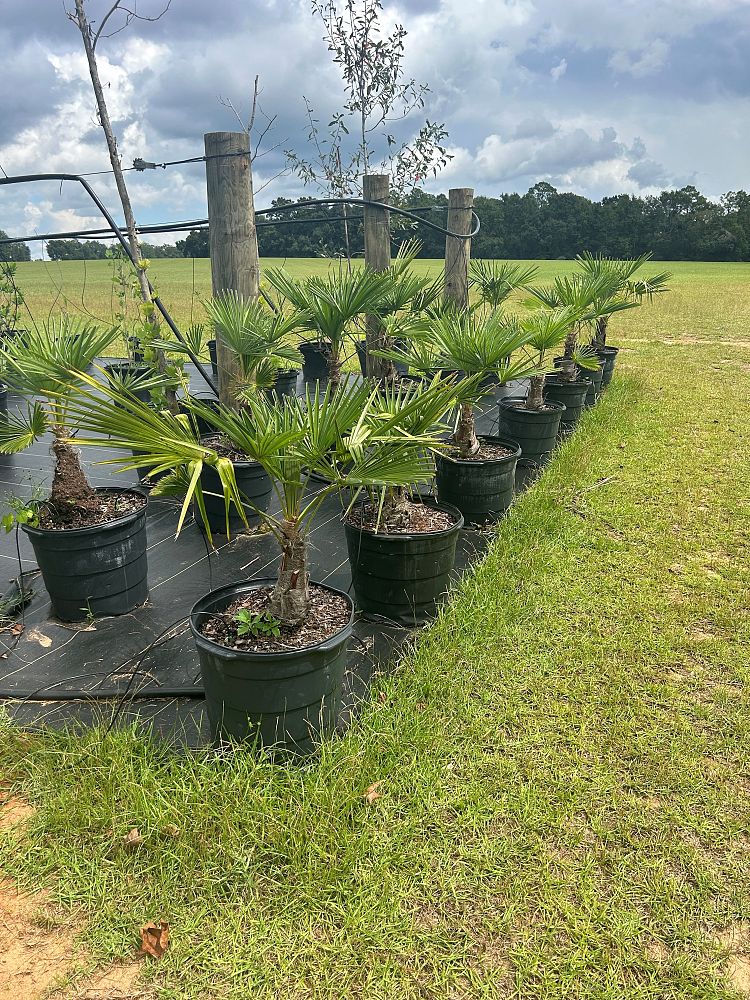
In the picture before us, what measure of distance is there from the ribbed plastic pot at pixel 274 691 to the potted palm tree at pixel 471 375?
1.75 m

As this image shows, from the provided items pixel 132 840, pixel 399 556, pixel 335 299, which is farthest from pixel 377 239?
pixel 132 840

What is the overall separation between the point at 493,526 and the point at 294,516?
2104 millimetres

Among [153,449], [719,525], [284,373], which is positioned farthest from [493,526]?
[284,373]

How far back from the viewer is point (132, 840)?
185 centimetres

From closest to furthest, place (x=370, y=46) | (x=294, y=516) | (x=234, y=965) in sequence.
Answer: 1. (x=234, y=965)
2. (x=294, y=516)
3. (x=370, y=46)

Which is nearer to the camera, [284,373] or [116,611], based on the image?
[116,611]

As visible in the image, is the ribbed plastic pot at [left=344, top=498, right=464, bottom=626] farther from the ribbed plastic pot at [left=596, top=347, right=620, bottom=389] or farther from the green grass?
the ribbed plastic pot at [left=596, top=347, right=620, bottom=389]

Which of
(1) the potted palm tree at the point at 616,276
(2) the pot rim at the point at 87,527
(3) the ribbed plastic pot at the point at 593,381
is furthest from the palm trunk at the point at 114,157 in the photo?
(3) the ribbed plastic pot at the point at 593,381

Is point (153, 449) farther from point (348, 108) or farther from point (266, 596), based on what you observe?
point (348, 108)

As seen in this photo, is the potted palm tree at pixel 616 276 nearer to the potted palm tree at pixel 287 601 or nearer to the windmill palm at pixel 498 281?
the windmill palm at pixel 498 281

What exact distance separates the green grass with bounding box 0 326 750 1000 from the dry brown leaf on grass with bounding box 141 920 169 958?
0.04 metres

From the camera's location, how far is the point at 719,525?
13.7 ft

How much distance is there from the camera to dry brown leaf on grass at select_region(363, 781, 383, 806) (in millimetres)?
2020

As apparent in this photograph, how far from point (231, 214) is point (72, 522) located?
184 centimetres
